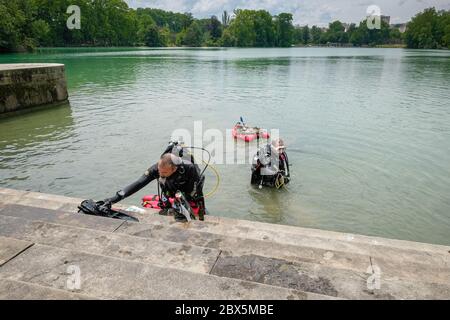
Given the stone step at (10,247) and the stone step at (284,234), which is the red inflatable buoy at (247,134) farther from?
the stone step at (10,247)

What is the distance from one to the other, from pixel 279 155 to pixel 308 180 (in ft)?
4.47

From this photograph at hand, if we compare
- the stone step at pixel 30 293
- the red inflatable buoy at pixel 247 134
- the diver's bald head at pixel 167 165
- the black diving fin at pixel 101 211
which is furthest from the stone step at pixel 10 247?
the red inflatable buoy at pixel 247 134

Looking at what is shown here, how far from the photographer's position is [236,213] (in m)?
7.45

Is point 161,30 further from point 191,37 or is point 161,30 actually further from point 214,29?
point 214,29

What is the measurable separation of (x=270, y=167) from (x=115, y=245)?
5.36m

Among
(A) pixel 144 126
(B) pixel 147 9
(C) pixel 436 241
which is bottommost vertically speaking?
(C) pixel 436 241

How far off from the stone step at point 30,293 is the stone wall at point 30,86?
579 inches

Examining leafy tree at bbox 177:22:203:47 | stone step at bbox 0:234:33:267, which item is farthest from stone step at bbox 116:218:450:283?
leafy tree at bbox 177:22:203:47

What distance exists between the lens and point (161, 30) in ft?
448

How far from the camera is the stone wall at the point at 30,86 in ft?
48.5

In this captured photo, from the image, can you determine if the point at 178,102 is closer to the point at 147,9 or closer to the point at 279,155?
the point at 279,155

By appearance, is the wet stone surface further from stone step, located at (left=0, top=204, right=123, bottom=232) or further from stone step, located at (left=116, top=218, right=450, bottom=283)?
stone step, located at (left=0, top=204, right=123, bottom=232)

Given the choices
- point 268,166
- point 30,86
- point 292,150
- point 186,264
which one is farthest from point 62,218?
point 30,86
